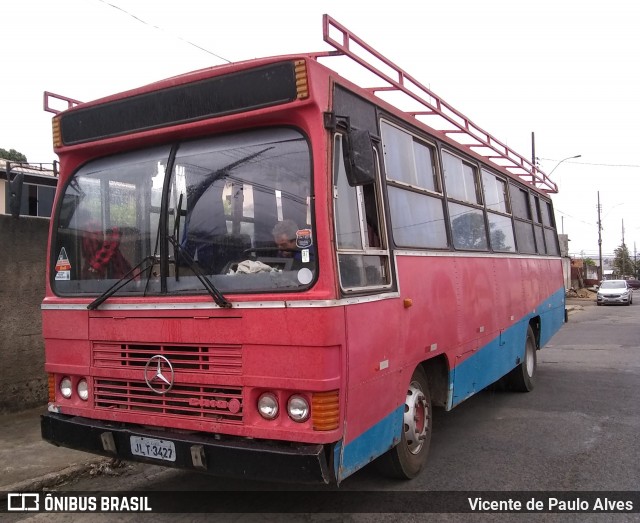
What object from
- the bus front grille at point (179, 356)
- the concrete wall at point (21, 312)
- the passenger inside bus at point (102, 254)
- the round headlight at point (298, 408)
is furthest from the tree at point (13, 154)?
the round headlight at point (298, 408)

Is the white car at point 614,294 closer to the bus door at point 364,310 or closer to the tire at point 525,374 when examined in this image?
the tire at point 525,374

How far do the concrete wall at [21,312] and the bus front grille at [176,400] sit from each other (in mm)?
3034

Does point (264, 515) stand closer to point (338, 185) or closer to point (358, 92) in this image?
point (338, 185)

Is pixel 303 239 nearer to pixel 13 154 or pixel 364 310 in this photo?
pixel 364 310

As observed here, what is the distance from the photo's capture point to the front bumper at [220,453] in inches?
123

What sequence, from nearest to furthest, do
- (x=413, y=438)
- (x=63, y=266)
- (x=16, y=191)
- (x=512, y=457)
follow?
1. (x=63, y=266)
2. (x=413, y=438)
3. (x=16, y=191)
4. (x=512, y=457)

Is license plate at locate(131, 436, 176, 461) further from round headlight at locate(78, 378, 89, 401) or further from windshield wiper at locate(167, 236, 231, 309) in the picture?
windshield wiper at locate(167, 236, 231, 309)

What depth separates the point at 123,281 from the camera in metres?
3.87

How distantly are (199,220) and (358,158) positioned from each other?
44.5 inches

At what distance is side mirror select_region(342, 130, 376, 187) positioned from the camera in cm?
338

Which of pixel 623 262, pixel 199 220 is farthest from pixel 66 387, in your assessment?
pixel 623 262

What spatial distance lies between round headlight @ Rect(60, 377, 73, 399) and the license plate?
2.55ft

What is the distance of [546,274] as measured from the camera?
934 centimetres

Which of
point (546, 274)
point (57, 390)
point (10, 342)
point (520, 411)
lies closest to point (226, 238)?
point (57, 390)
